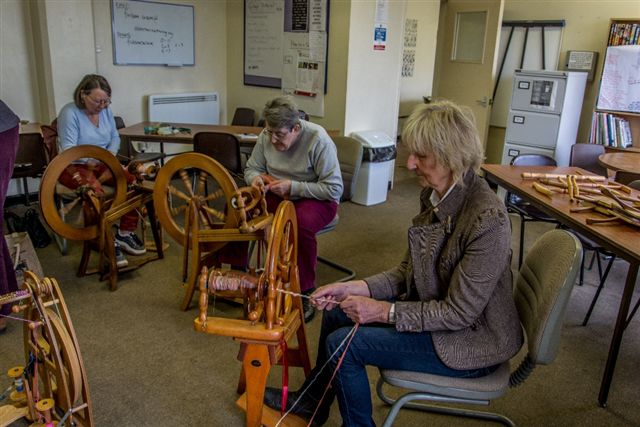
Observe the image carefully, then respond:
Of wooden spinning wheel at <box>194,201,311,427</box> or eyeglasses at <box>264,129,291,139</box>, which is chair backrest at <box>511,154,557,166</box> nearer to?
eyeglasses at <box>264,129,291,139</box>

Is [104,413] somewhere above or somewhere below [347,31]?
below

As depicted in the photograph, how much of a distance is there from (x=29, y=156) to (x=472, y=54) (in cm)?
431

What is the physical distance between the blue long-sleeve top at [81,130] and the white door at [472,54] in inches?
136

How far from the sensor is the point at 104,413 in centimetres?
192

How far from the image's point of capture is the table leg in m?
1.93

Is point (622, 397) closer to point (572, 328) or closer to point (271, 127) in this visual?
point (572, 328)

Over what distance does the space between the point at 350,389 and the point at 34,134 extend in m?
3.01

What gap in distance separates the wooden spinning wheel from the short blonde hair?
42 cm

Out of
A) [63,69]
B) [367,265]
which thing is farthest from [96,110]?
[367,265]

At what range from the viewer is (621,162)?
3.36 m

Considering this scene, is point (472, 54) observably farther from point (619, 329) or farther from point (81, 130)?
point (619, 329)

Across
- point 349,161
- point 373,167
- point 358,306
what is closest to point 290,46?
point 373,167

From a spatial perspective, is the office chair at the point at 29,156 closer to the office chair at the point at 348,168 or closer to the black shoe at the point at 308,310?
the office chair at the point at 348,168

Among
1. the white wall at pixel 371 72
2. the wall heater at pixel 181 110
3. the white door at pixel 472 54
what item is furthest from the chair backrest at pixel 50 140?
the white door at pixel 472 54
